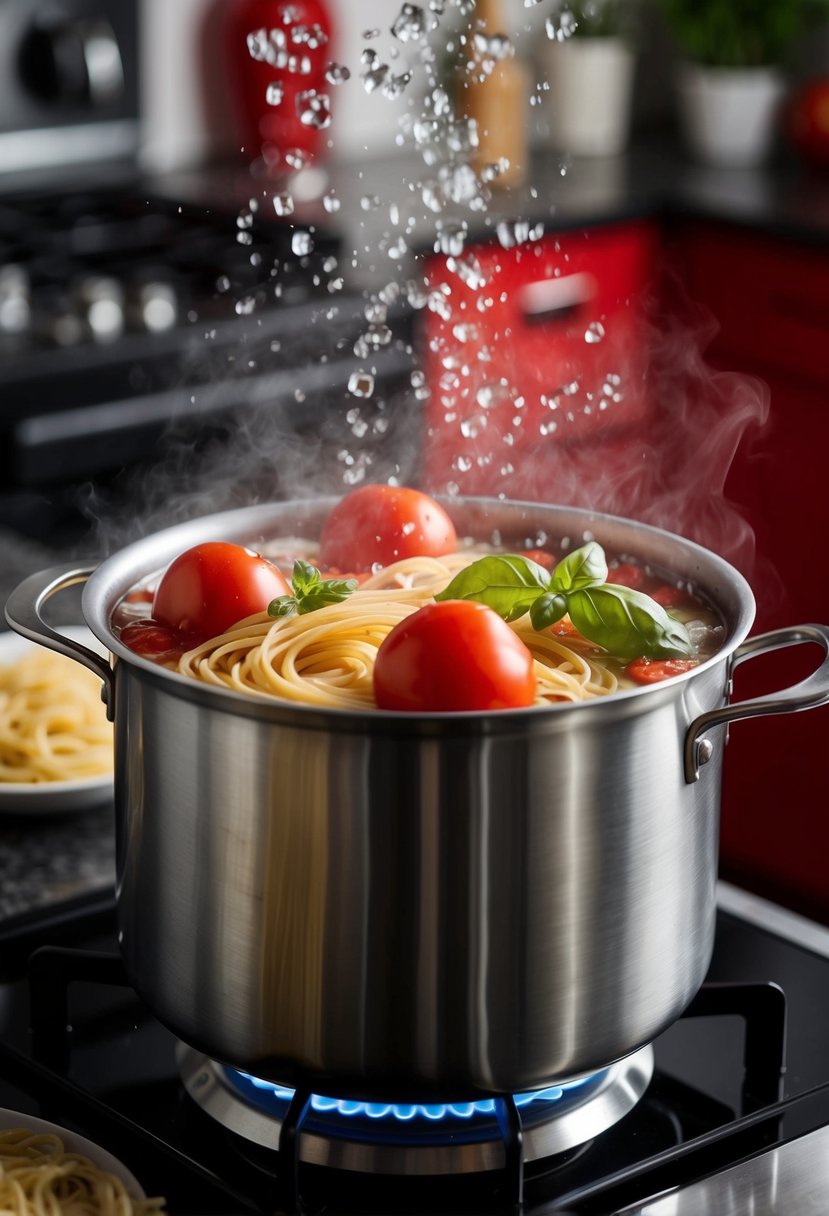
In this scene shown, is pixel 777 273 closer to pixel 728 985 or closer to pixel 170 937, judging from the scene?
pixel 728 985

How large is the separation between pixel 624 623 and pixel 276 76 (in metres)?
2.65

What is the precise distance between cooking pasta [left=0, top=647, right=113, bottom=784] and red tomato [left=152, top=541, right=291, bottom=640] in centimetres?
33

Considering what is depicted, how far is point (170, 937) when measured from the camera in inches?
32.2

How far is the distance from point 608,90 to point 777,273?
0.99 metres

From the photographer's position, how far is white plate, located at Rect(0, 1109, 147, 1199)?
80cm

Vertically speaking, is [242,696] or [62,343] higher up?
[242,696]

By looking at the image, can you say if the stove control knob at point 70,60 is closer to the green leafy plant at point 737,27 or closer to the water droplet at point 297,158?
the water droplet at point 297,158

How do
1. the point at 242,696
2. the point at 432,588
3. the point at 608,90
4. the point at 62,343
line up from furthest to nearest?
the point at 608,90
the point at 62,343
the point at 432,588
the point at 242,696

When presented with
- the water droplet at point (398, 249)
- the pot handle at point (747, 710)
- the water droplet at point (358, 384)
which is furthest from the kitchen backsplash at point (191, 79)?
the pot handle at point (747, 710)

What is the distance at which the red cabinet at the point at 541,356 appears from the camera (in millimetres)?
2801

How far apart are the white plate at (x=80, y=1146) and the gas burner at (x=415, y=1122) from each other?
0.08 metres

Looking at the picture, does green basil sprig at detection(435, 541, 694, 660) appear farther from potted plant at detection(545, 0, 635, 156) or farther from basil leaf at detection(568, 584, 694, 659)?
potted plant at detection(545, 0, 635, 156)

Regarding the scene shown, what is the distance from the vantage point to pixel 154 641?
0.90 metres

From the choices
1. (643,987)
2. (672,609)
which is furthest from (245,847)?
(672,609)
